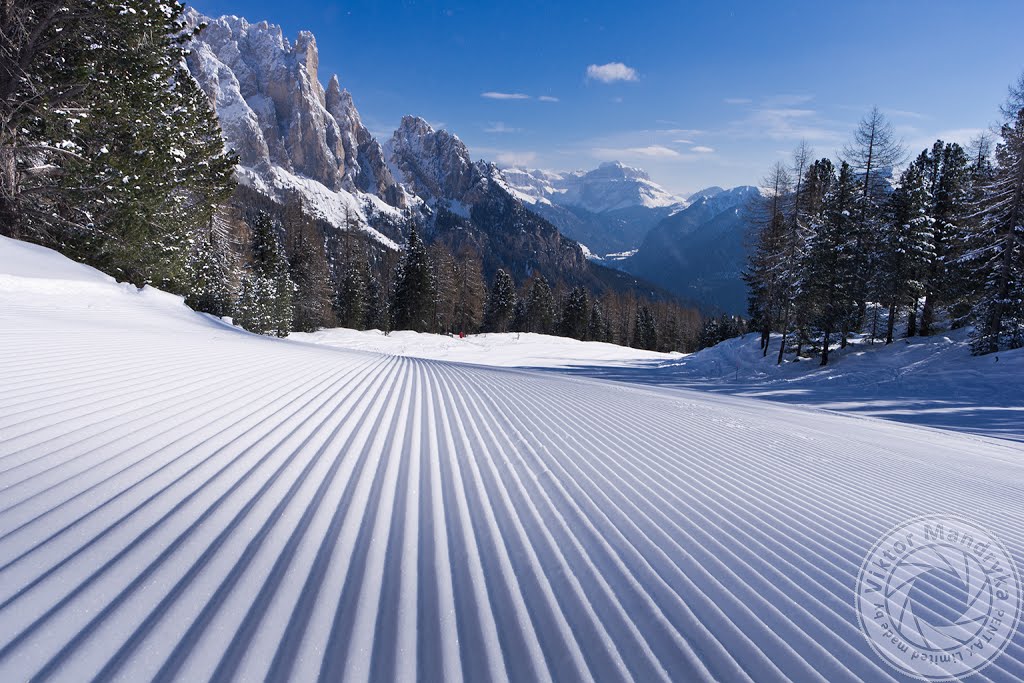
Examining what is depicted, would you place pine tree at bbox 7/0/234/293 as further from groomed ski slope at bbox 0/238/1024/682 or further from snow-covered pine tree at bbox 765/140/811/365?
snow-covered pine tree at bbox 765/140/811/365

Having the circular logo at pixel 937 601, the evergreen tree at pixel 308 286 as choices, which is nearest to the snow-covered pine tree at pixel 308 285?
the evergreen tree at pixel 308 286

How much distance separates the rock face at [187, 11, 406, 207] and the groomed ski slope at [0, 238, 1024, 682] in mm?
148261

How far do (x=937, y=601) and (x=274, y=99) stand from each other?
564 ft

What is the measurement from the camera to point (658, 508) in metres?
3.68

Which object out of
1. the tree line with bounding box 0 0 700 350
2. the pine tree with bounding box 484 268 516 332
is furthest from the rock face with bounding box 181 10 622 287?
the tree line with bounding box 0 0 700 350

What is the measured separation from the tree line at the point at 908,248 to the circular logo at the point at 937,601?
66.4ft

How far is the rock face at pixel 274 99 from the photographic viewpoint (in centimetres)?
→ 12875

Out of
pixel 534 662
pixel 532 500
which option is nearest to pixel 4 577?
pixel 534 662

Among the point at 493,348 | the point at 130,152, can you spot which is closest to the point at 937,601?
the point at 130,152

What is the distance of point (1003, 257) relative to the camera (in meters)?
18.0

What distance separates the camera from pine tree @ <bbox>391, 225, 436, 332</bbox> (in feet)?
152

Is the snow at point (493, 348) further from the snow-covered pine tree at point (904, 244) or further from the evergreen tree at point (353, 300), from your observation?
the snow-covered pine tree at point (904, 244)

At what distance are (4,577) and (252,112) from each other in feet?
534

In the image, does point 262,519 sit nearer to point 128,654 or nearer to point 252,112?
point 128,654
